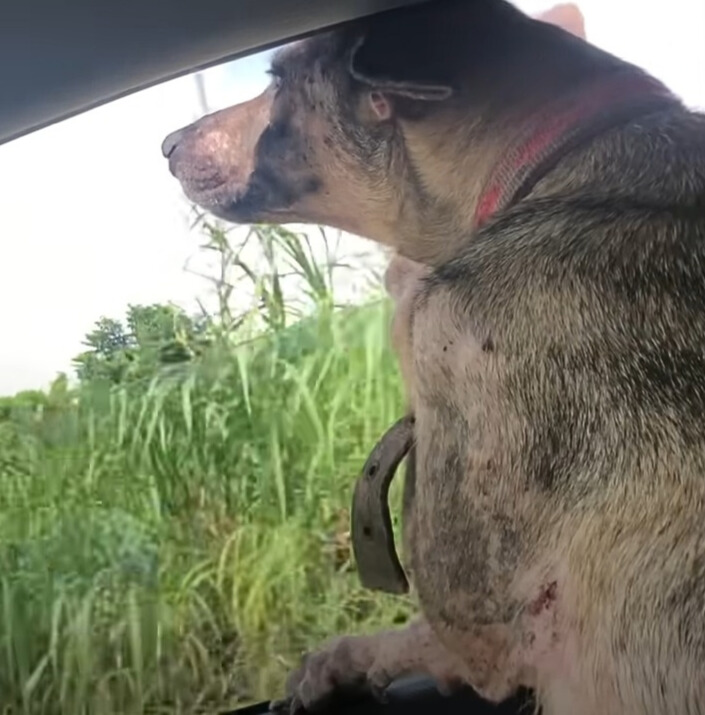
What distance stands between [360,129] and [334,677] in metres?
0.76

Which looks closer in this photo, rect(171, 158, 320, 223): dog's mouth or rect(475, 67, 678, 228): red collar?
rect(475, 67, 678, 228): red collar

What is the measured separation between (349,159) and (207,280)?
262mm

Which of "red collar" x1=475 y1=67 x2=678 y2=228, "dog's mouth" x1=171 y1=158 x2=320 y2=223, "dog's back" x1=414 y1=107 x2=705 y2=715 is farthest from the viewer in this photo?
"dog's mouth" x1=171 y1=158 x2=320 y2=223

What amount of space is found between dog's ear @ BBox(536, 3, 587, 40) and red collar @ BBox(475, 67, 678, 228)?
3.8 inches

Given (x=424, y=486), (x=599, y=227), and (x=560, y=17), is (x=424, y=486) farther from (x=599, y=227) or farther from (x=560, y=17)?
(x=560, y=17)

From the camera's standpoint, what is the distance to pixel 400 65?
5.34 ft

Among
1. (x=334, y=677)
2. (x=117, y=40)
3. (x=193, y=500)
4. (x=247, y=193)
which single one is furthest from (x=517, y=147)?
(x=334, y=677)

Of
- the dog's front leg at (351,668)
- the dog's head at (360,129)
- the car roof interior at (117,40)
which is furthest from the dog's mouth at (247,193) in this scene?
the dog's front leg at (351,668)

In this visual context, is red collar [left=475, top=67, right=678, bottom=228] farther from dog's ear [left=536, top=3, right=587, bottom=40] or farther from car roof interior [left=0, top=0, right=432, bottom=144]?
car roof interior [left=0, top=0, right=432, bottom=144]

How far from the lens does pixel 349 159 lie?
1.66 meters

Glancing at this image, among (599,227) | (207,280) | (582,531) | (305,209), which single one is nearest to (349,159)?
(305,209)

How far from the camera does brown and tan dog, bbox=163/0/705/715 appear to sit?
1.38 meters

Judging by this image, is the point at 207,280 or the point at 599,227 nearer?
the point at 599,227

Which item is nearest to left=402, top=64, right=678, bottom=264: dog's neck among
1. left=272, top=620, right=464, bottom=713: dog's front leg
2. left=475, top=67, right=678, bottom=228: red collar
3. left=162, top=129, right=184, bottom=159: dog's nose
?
left=475, top=67, right=678, bottom=228: red collar
